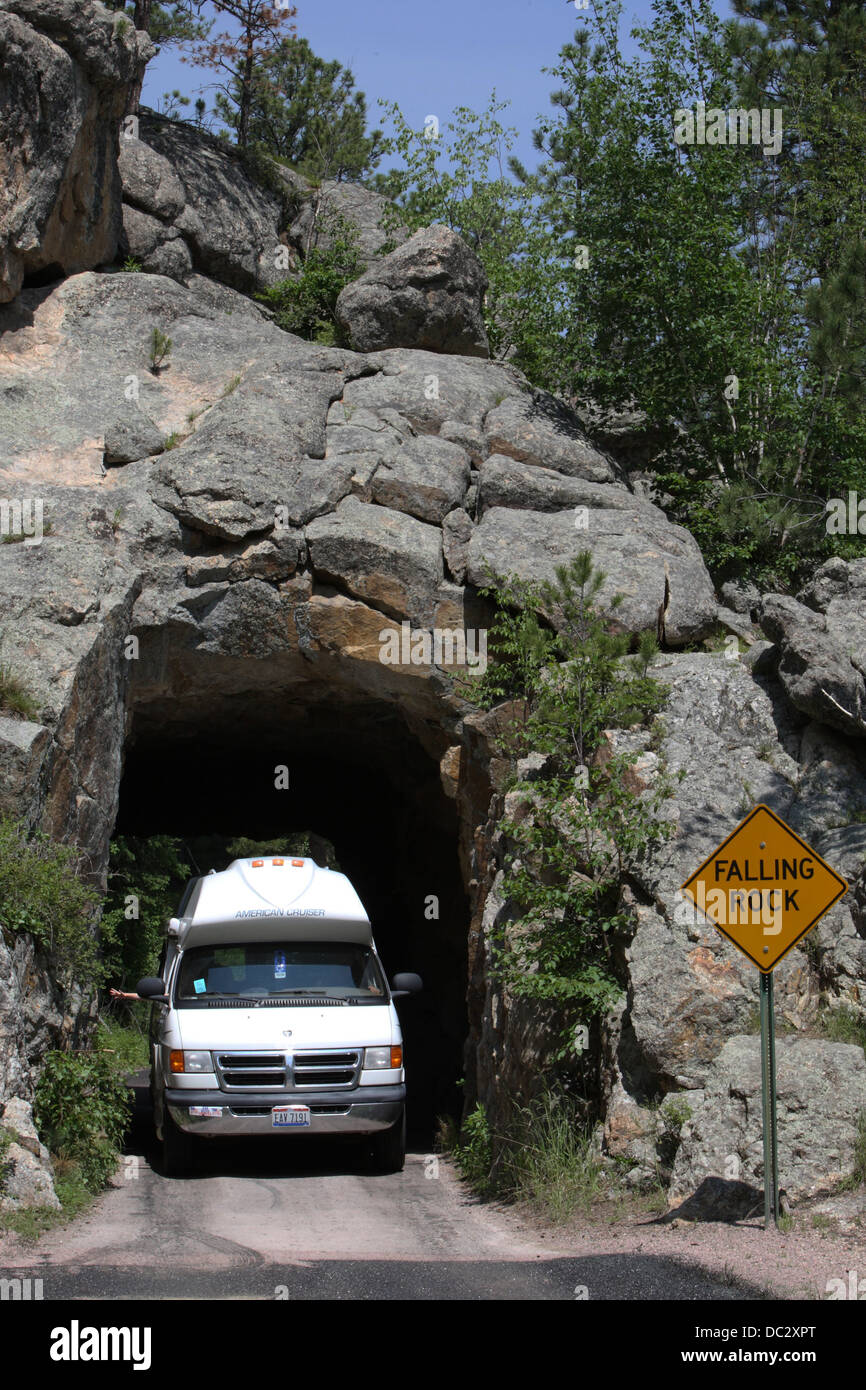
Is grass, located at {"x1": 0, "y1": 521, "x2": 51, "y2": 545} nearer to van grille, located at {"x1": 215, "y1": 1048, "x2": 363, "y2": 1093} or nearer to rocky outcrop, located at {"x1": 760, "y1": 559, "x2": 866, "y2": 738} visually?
van grille, located at {"x1": 215, "y1": 1048, "x2": 363, "y2": 1093}

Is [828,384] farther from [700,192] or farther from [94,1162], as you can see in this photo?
[94,1162]

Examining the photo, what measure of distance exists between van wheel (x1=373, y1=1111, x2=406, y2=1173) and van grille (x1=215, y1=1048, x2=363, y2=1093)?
871mm

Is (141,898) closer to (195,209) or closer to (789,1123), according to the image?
(195,209)

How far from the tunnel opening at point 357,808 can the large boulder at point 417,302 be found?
17.0ft

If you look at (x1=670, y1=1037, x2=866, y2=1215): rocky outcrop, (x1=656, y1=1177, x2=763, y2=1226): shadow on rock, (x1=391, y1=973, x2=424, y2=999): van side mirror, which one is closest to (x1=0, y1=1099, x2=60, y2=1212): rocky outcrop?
(x1=391, y1=973, x2=424, y2=999): van side mirror

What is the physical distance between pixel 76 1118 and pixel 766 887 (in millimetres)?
5848

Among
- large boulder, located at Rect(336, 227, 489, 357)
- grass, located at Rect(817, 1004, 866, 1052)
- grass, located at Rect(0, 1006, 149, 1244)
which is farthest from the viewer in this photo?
large boulder, located at Rect(336, 227, 489, 357)

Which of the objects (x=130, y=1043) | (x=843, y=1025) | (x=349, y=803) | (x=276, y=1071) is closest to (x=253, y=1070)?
(x=276, y=1071)

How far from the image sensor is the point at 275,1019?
10773 mm

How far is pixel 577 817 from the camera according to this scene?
35.3 feet

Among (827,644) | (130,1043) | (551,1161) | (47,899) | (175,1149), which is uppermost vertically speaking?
(827,644)

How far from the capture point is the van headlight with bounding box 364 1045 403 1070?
10.8m

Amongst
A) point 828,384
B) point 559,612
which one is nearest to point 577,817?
point 559,612

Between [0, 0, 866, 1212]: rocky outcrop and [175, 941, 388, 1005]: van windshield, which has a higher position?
[0, 0, 866, 1212]: rocky outcrop
